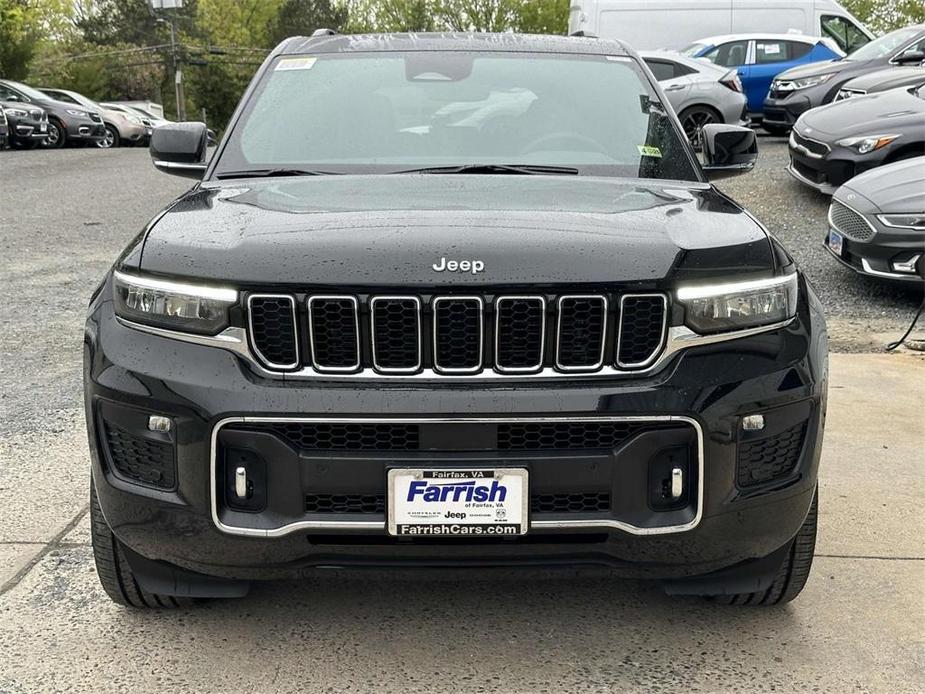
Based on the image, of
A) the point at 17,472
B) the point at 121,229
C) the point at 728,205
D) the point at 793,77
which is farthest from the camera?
the point at 793,77

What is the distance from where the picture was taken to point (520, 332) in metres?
2.64

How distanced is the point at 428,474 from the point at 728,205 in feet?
4.20

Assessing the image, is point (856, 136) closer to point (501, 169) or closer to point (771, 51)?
point (501, 169)

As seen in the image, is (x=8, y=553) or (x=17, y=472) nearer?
(x=8, y=553)

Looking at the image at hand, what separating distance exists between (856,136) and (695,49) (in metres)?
9.42

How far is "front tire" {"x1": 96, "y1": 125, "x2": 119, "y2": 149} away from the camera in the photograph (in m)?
26.2

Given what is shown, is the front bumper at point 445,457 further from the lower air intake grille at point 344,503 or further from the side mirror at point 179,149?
the side mirror at point 179,149

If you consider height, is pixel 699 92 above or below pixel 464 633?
below

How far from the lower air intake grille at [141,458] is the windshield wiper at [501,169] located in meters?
1.34

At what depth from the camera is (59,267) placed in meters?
9.22

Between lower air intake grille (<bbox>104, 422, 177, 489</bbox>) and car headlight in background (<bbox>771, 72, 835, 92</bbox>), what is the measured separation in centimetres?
1424

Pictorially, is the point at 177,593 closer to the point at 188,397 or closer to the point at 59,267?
the point at 188,397

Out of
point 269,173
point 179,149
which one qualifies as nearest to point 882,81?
point 179,149

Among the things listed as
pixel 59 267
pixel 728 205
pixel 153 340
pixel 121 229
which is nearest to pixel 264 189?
pixel 153 340
